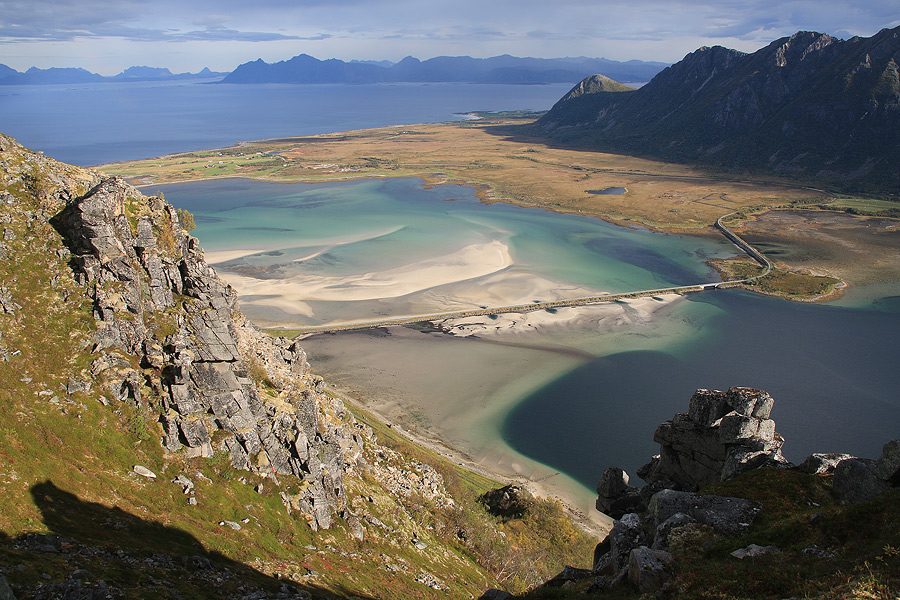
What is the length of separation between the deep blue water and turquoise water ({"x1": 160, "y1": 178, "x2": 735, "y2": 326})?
22455mm

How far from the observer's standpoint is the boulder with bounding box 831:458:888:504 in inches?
744

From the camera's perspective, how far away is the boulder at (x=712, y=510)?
1938cm

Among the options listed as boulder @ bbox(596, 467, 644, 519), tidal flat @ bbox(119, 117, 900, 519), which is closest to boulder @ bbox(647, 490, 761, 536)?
boulder @ bbox(596, 467, 644, 519)

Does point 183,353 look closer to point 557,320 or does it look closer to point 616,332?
point 557,320

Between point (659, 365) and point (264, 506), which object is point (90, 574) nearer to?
point (264, 506)

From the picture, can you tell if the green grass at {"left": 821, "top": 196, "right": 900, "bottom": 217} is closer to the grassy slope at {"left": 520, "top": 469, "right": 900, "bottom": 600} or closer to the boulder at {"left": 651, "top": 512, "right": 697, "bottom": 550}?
the grassy slope at {"left": 520, "top": 469, "right": 900, "bottom": 600}

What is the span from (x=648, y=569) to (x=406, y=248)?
106 metres

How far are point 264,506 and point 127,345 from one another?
10809 millimetres

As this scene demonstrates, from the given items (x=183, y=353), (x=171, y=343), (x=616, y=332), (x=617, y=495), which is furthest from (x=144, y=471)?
(x=616, y=332)

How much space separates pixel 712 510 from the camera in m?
20.2

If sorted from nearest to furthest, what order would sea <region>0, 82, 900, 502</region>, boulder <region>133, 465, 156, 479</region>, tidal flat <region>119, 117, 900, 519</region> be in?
boulder <region>133, 465, 156, 479</region> → sea <region>0, 82, 900, 502</region> → tidal flat <region>119, 117, 900, 519</region>

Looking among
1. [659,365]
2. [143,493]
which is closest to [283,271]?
[659,365]

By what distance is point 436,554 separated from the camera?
34500mm

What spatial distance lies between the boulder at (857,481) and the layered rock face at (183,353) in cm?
2405
